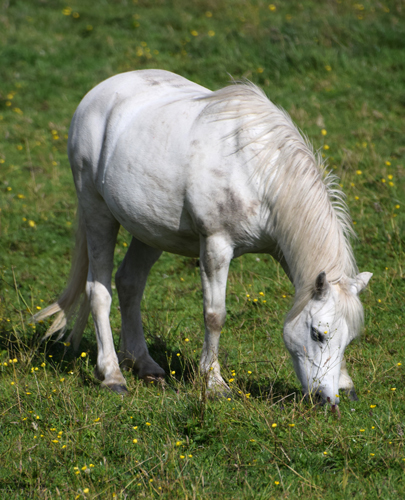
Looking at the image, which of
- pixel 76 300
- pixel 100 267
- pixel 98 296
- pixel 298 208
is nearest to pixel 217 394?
pixel 298 208

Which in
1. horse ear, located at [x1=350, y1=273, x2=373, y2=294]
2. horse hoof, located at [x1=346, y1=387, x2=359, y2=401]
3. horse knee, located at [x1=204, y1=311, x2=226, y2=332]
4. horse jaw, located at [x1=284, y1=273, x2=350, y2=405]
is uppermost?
horse ear, located at [x1=350, y1=273, x2=373, y2=294]

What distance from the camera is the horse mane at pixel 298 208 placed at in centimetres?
352

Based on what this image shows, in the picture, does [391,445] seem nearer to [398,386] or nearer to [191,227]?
[398,386]

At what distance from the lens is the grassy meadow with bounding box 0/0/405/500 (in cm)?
302

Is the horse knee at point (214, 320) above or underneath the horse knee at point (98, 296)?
above

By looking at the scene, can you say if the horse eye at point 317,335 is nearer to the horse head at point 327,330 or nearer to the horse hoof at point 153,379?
the horse head at point 327,330

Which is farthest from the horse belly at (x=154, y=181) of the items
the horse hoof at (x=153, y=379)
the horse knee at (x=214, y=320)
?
the horse hoof at (x=153, y=379)

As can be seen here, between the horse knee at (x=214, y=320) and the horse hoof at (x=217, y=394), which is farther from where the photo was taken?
the horse knee at (x=214, y=320)

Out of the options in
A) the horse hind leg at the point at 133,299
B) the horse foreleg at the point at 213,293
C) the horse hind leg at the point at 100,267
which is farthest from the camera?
the horse hind leg at the point at 133,299

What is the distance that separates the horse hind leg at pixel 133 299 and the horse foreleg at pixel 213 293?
0.90m

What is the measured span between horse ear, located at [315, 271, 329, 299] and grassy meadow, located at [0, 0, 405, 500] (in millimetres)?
615

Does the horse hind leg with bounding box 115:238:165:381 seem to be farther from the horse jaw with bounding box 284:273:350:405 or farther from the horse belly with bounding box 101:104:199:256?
the horse jaw with bounding box 284:273:350:405

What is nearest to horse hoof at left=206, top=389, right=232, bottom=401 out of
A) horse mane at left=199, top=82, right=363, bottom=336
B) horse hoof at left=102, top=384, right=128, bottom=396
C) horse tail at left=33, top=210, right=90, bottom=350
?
horse mane at left=199, top=82, right=363, bottom=336

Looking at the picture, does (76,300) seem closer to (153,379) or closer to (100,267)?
(100,267)
